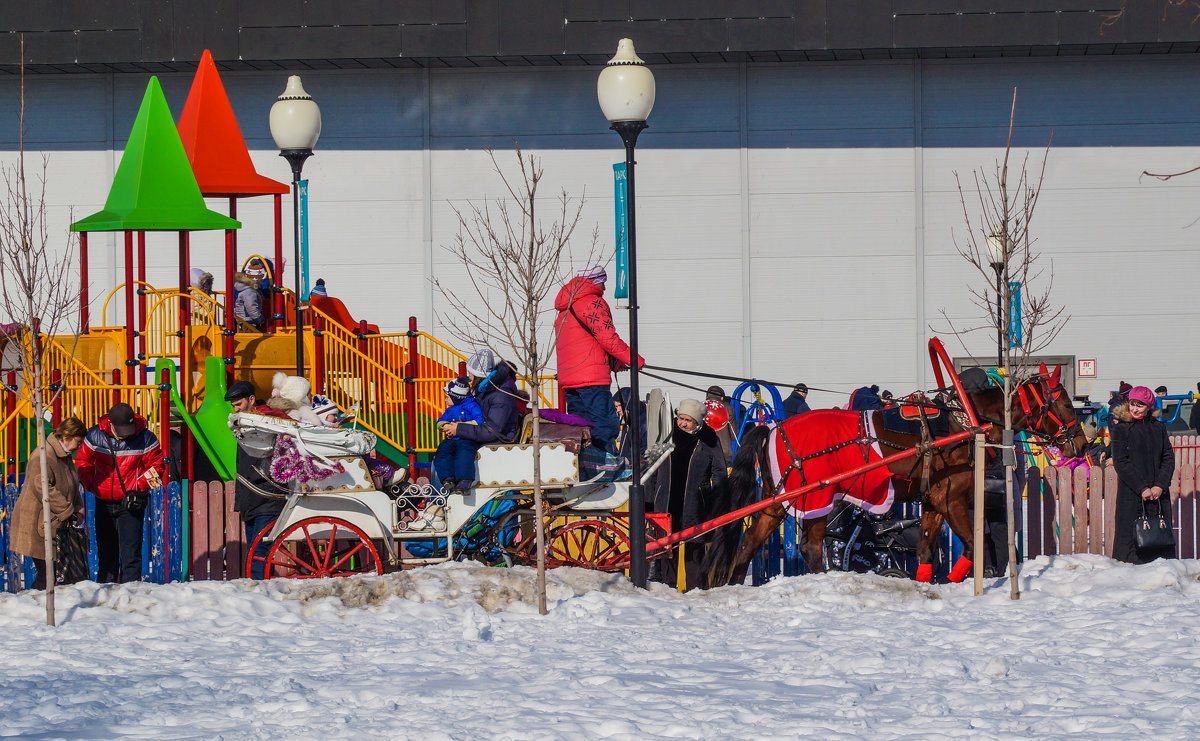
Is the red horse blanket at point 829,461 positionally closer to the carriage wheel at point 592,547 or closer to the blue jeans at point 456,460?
the carriage wheel at point 592,547

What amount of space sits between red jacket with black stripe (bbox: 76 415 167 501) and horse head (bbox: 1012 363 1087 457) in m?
6.66

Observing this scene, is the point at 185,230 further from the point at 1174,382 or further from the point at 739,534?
the point at 1174,382

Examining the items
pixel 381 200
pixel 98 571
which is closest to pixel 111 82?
pixel 381 200

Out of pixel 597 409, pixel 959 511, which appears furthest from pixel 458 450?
pixel 959 511

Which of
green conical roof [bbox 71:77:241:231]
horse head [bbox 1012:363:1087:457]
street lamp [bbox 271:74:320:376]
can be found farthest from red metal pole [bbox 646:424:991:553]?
green conical roof [bbox 71:77:241:231]

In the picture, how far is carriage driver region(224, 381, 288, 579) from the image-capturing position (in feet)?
36.9

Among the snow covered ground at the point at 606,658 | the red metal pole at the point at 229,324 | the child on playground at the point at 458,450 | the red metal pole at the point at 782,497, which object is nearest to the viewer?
the snow covered ground at the point at 606,658

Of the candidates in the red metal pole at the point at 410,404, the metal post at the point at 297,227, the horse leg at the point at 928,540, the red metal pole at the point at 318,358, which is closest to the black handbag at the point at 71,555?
the metal post at the point at 297,227

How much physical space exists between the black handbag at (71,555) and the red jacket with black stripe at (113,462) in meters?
0.43

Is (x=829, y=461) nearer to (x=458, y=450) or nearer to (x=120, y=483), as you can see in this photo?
(x=458, y=450)

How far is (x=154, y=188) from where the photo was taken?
51.3ft

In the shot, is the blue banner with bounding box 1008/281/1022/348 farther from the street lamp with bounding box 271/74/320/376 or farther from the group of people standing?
the street lamp with bounding box 271/74/320/376

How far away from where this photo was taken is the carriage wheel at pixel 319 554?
1112 centimetres

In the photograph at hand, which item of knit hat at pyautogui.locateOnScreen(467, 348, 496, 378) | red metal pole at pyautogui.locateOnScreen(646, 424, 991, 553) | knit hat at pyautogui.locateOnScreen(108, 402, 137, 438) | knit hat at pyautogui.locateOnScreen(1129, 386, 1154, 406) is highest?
knit hat at pyautogui.locateOnScreen(467, 348, 496, 378)
